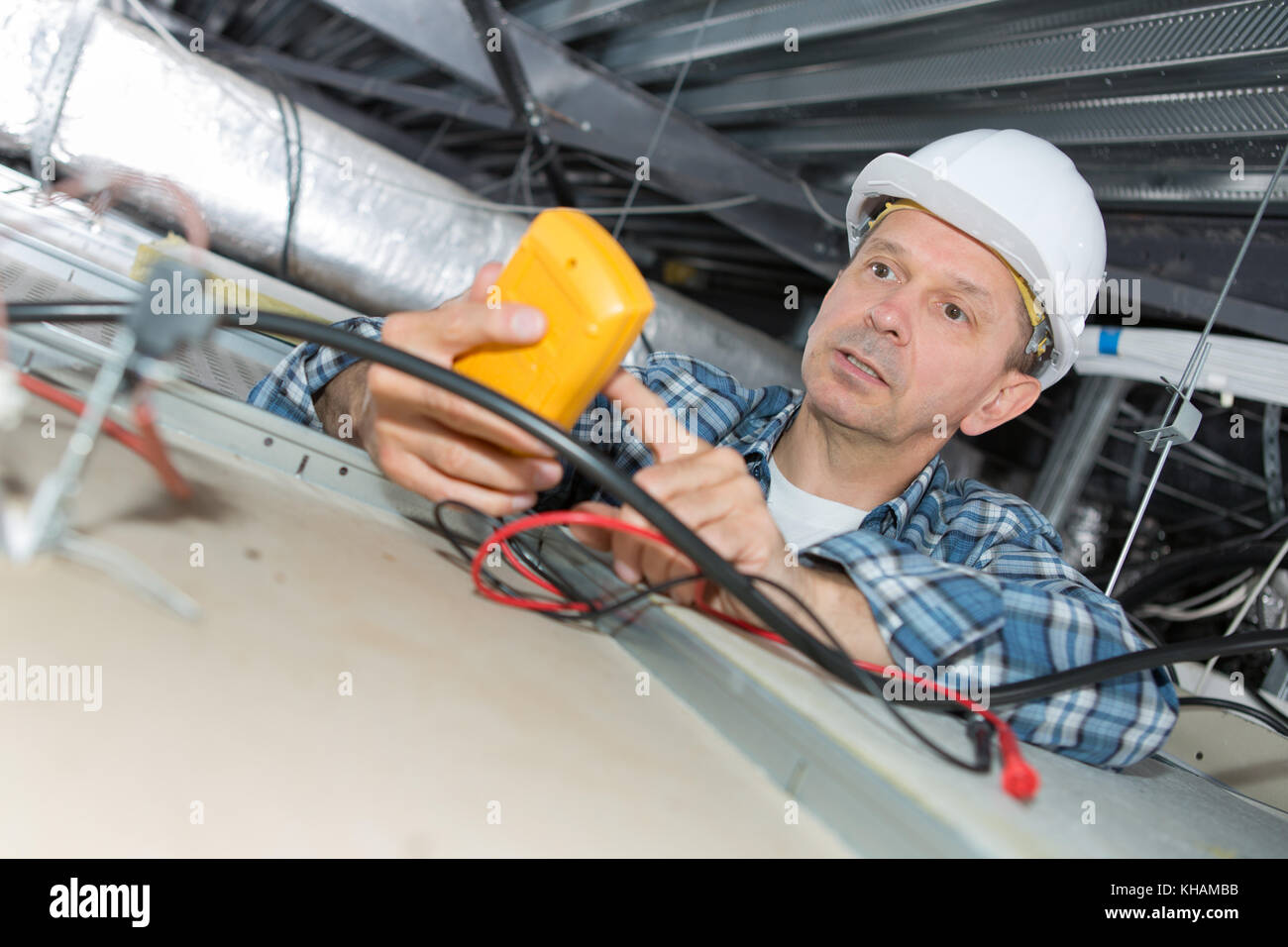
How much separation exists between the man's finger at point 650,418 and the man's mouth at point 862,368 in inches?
20.4

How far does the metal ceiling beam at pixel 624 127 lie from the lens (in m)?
1.93

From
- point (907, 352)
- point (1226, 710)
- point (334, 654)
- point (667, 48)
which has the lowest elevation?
point (1226, 710)

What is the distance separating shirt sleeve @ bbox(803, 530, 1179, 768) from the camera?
772 millimetres

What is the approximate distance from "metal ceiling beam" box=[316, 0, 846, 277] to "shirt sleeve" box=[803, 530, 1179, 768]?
1517 mm

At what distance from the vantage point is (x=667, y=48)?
197cm

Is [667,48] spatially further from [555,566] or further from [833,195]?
[555,566]

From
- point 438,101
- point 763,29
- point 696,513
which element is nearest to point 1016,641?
point 696,513

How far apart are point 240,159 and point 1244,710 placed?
1.91 m

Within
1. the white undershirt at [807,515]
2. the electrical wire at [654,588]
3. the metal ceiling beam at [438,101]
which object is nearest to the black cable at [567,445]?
the electrical wire at [654,588]

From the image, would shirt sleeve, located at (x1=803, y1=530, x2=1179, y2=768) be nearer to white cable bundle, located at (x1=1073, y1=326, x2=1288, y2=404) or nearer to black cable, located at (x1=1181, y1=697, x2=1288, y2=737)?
black cable, located at (x1=1181, y1=697, x2=1288, y2=737)

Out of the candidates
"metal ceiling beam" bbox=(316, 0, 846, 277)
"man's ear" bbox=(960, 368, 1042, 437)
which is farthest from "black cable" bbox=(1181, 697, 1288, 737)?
"metal ceiling beam" bbox=(316, 0, 846, 277)
